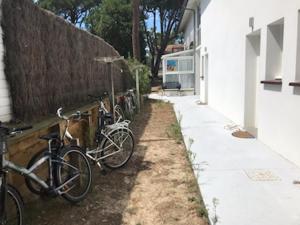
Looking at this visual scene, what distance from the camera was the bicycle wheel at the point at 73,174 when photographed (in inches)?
146

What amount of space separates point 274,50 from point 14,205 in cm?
495

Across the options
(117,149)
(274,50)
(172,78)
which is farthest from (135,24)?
(117,149)

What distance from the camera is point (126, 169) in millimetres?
5230

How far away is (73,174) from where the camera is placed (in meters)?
3.93

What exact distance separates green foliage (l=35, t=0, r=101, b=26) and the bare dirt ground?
3237 centimetres

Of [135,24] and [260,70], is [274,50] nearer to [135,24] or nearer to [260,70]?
[260,70]

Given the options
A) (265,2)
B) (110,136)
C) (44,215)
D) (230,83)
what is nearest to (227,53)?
(230,83)

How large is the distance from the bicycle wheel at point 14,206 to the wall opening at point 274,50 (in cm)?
472

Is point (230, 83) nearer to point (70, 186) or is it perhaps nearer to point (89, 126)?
point (89, 126)

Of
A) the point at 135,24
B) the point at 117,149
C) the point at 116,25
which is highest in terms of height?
the point at 116,25

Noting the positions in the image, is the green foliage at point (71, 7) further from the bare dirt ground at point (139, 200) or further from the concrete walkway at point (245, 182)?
the bare dirt ground at point (139, 200)

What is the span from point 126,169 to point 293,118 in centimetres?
267

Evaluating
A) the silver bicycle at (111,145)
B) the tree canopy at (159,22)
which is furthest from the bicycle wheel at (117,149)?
the tree canopy at (159,22)

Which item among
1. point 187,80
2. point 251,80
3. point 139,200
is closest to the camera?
point 139,200
